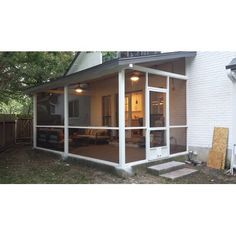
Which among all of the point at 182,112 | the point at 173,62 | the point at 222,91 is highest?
the point at 173,62

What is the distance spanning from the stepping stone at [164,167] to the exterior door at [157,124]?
11.1 inches

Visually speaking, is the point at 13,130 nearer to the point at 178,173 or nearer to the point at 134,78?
the point at 134,78

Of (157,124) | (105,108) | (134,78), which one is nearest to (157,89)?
(134,78)

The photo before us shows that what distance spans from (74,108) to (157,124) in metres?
3.66

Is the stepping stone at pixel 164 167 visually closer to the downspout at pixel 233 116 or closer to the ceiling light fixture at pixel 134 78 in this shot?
the downspout at pixel 233 116

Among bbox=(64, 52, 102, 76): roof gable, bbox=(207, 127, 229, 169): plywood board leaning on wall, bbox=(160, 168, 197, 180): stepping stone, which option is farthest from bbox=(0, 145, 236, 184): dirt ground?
bbox=(64, 52, 102, 76): roof gable

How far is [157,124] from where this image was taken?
6.69 m

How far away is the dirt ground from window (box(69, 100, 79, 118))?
181 centimetres

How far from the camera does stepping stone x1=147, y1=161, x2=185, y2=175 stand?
5998mm

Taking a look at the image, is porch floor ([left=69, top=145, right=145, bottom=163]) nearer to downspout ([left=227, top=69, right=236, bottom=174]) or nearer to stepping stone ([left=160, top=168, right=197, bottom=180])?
stepping stone ([left=160, top=168, right=197, bottom=180])
